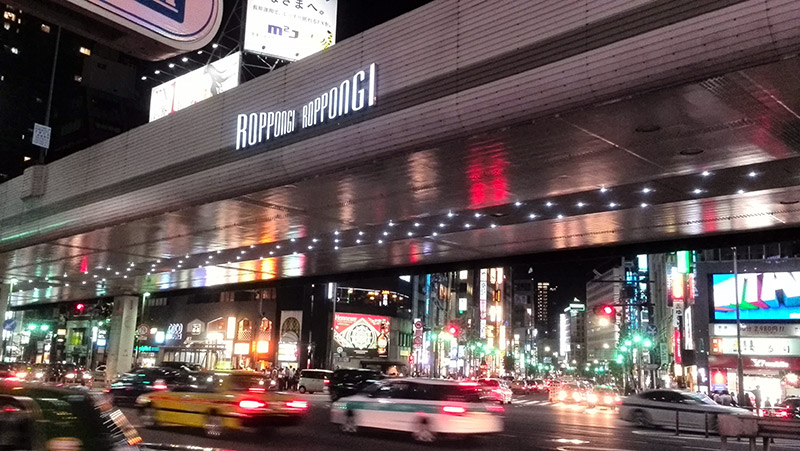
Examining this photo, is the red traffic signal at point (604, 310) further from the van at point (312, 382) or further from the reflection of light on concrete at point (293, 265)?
the van at point (312, 382)

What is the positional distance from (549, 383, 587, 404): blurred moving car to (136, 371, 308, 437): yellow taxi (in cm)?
3612

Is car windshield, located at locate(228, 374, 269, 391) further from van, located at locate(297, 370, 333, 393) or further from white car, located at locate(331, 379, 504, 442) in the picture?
van, located at locate(297, 370, 333, 393)

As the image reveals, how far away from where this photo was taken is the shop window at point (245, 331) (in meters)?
64.8

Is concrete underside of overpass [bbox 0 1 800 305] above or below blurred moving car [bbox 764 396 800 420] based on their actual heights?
above

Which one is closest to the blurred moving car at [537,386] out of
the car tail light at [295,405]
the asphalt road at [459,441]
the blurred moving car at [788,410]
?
the blurred moving car at [788,410]

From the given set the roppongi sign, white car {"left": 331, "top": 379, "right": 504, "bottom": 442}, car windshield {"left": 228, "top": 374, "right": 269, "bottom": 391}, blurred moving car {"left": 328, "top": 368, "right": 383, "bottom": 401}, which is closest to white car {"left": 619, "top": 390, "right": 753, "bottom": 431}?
white car {"left": 331, "top": 379, "right": 504, "bottom": 442}

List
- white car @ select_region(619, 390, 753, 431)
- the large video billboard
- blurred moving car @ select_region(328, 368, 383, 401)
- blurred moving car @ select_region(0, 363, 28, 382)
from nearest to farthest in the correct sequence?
blurred moving car @ select_region(0, 363, 28, 382) < white car @ select_region(619, 390, 753, 431) < blurred moving car @ select_region(328, 368, 383, 401) < the large video billboard

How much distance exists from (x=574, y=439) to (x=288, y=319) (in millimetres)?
47608

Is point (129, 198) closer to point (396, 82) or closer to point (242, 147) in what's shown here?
point (242, 147)

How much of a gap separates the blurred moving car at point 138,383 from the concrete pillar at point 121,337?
68.2 ft

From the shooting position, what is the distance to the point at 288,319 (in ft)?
211

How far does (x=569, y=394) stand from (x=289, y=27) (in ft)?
122

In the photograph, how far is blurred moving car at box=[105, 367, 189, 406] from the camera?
23.8 m

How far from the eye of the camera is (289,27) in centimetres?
2536
